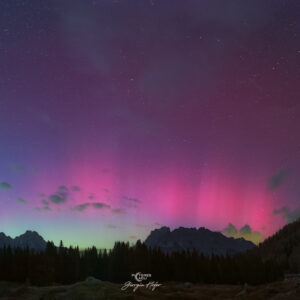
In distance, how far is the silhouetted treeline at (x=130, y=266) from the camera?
99875 mm

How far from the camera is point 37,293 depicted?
36625mm

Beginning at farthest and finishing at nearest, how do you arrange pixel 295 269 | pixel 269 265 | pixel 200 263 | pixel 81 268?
pixel 295 269 → pixel 269 265 → pixel 200 263 → pixel 81 268

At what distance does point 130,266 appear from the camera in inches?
4154

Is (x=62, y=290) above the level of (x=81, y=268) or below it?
below

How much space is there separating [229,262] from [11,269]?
7222cm

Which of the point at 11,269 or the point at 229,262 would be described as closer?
the point at 11,269

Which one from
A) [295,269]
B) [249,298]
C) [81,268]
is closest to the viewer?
[249,298]

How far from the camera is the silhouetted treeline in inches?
3932

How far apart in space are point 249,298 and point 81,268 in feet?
226

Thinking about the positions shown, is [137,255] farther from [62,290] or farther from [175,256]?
[62,290]

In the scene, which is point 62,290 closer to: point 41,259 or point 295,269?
point 41,259

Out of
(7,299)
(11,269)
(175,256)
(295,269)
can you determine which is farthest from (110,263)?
(295,269)

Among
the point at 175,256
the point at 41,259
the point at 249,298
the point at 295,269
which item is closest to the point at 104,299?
the point at 249,298

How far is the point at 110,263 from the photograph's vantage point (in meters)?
107
